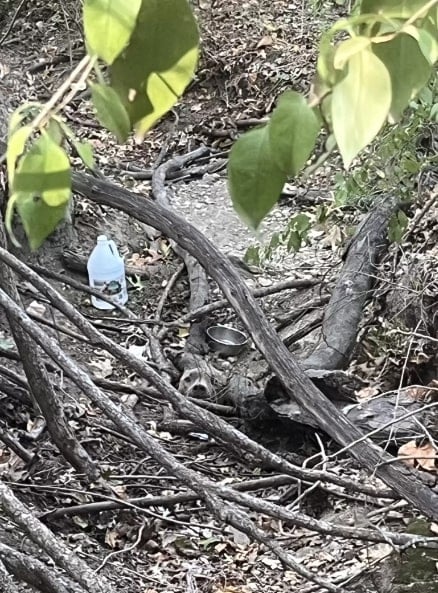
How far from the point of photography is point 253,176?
359 mm

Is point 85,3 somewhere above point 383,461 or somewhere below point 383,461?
above

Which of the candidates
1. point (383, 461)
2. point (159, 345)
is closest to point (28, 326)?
point (383, 461)

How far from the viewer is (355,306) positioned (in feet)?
10.2

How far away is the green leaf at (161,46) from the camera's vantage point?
1.20ft

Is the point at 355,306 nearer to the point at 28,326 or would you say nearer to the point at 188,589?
the point at 188,589

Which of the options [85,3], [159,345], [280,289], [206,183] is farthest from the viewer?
[206,183]

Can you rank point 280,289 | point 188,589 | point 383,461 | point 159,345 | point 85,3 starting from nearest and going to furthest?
point 85,3 < point 383,461 < point 188,589 < point 159,345 < point 280,289

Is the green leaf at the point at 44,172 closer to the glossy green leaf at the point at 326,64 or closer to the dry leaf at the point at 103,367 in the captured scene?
the glossy green leaf at the point at 326,64

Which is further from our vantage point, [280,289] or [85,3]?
[280,289]

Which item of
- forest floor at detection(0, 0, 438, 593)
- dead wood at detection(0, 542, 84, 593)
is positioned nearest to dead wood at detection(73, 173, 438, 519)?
forest floor at detection(0, 0, 438, 593)

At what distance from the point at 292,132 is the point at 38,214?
0.12 meters

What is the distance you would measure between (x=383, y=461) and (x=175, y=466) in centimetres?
47

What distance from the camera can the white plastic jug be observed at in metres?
3.69

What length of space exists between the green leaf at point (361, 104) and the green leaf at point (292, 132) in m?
0.03
